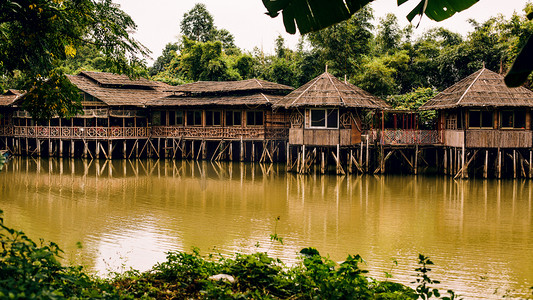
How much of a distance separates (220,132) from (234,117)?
1.27m

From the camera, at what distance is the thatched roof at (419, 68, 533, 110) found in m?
20.3

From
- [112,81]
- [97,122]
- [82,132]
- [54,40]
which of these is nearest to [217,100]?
[112,81]

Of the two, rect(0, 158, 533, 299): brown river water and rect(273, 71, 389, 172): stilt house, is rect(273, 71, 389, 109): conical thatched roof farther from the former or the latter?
rect(0, 158, 533, 299): brown river water

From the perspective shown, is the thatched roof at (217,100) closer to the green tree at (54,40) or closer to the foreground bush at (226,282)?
the green tree at (54,40)

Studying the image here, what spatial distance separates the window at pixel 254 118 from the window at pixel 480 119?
11.4 metres

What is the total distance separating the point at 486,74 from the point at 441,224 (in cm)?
1202

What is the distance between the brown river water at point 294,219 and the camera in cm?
896

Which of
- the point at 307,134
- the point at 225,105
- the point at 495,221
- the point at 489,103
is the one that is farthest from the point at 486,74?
the point at 225,105

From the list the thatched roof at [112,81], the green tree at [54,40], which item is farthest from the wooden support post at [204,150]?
the green tree at [54,40]

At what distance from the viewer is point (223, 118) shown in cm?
2945

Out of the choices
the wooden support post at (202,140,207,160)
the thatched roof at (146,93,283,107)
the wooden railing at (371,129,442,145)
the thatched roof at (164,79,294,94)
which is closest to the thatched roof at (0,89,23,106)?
the thatched roof at (146,93,283,107)

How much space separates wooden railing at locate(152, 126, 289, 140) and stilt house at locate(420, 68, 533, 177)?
31.0 ft

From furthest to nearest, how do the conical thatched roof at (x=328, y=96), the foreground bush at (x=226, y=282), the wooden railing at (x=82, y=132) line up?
the wooden railing at (x=82, y=132), the conical thatched roof at (x=328, y=96), the foreground bush at (x=226, y=282)

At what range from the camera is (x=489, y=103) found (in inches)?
A: 799
